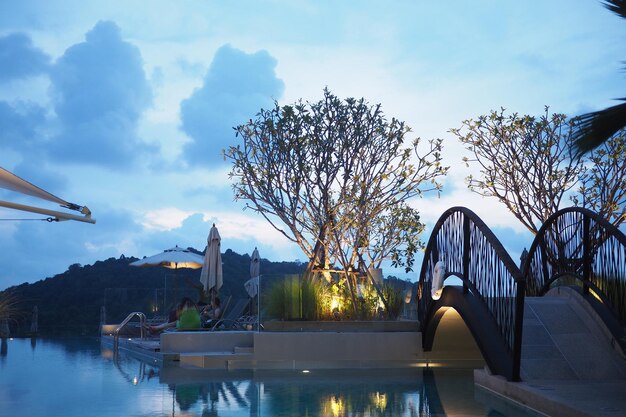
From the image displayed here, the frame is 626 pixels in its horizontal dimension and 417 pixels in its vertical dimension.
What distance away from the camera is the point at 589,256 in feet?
30.7

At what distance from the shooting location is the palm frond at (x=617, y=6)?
6.18m

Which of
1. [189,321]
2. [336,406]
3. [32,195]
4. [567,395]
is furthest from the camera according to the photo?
[189,321]

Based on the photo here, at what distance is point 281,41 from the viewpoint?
15.3 metres

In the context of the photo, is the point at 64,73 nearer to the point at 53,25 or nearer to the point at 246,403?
the point at 53,25

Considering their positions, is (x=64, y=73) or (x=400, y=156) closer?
(x=400, y=156)

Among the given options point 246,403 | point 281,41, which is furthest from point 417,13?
point 246,403

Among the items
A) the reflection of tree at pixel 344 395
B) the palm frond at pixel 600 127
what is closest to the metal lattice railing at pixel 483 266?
the reflection of tree at pixel 344 395

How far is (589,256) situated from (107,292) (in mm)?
14583

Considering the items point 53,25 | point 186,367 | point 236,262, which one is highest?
point 53,25

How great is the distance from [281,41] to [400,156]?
333cm

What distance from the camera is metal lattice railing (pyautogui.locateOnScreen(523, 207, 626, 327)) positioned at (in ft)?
27.7

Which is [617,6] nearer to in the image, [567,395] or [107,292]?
[567,395]

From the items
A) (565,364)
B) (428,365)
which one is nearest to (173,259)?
(428,365)

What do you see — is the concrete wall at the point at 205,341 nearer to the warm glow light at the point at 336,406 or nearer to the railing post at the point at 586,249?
the warm glow light at the point at 336,406
